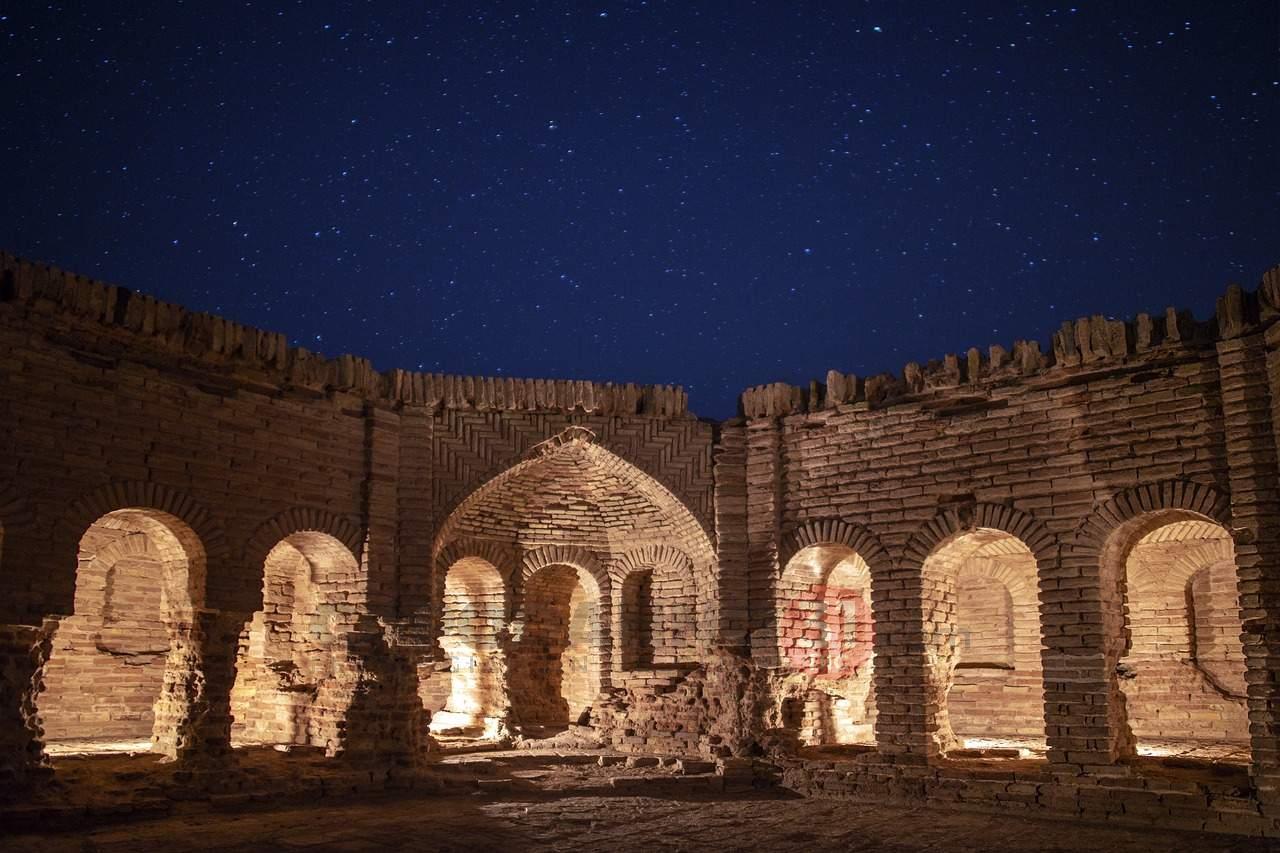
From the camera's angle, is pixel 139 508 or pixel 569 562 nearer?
pixel 139 508

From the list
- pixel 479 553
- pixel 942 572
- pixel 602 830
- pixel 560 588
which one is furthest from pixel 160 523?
pixel 942 572

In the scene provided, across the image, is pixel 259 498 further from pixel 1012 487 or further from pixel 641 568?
pixel 1012 487

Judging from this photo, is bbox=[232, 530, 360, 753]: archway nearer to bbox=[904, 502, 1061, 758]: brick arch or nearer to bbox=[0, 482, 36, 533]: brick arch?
bbox=[0, 482, 36, 533]: brick arch

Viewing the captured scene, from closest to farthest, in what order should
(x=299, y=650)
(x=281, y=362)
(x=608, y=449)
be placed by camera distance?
(x=281, y=362) → (x=608, y=449) → (x=299, y=650)

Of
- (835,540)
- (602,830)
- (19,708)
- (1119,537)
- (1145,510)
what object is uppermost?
(1145,510)

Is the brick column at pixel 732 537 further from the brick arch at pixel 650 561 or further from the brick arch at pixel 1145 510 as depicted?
the brick arch at pixel 1145 510

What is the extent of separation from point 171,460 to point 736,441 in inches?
254

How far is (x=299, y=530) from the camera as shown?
12008 mm

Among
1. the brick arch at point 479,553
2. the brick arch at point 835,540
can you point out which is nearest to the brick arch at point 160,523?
the brick arch at point 479,553

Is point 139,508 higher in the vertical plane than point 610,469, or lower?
Result: lower

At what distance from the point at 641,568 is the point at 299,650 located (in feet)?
14.8

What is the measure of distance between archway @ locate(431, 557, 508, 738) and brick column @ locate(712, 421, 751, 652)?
336cm

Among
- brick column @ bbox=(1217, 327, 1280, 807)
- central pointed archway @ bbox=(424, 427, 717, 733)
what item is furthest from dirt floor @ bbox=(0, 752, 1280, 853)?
central pointed archway @ bbox=(424, 427, 717, 733)

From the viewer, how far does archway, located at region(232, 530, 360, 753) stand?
12.5m
